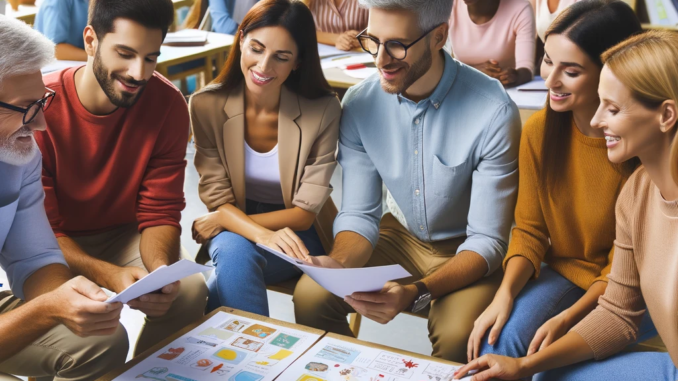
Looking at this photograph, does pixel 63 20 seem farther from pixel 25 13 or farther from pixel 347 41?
pixel 347 41

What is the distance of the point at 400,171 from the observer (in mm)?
2123

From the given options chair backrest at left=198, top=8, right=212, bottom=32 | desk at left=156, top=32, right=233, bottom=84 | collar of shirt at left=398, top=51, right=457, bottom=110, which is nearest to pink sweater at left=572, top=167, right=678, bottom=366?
collar of shirt at left=398, top=51, right=457, bottom=110

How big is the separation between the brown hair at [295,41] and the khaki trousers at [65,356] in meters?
0.85

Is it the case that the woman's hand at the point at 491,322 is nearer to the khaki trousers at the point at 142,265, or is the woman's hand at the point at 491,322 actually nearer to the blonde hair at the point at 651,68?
the blonde hair at the point at 651,68

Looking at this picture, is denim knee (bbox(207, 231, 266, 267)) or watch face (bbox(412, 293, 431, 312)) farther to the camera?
denim knee (bbox(207, 231, 266, 267))

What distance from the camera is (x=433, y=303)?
6.47 feet

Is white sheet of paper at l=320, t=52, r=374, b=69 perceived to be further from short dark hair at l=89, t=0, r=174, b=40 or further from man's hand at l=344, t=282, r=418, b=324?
man's hand at l=344, t=282, r=418, b=324

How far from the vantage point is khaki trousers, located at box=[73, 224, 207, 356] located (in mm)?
1988

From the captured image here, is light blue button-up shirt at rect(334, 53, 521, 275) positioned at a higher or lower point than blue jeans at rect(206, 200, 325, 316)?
higher

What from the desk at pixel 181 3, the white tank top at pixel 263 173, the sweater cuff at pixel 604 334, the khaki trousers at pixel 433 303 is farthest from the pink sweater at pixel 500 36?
the desk at pixel 181 3

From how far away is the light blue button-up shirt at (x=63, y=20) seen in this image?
3730mm

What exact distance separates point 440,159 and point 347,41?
1.93 metres

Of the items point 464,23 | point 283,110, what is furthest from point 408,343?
point 464,23

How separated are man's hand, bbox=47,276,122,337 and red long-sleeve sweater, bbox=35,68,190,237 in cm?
61
